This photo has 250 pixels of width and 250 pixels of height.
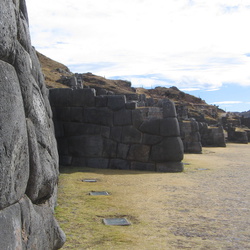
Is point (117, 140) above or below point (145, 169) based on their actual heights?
above

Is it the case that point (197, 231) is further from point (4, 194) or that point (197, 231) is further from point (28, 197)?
point (4, 194)

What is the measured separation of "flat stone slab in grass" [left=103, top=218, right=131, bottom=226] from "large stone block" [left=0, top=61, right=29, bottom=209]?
106 inches

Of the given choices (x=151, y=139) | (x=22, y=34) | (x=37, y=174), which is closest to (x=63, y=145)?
(x=151, y=139)

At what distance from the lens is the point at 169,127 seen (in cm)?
1152

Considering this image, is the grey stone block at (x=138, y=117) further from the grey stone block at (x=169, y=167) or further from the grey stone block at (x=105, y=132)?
the grey stone block at (x=169, y=167)

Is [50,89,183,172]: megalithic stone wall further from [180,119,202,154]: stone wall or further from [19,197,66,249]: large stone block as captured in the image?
[180,119,202,154]: stone wall

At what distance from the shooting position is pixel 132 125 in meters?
11.9

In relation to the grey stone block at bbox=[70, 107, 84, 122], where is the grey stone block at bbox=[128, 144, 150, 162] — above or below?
below

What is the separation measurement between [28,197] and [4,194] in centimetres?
→ 73

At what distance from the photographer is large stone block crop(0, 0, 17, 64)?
2.60 m

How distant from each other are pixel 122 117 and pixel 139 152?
1287 mm

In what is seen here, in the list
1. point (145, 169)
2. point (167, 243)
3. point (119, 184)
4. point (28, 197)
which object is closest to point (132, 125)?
point (145, 169)

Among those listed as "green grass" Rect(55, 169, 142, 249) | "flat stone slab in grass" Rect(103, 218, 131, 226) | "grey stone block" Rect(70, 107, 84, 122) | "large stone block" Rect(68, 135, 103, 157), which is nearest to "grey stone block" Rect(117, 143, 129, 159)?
"large stone block" Rect(68, 135, 103, 157)

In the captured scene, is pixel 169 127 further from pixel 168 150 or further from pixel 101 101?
pixel 101 101
